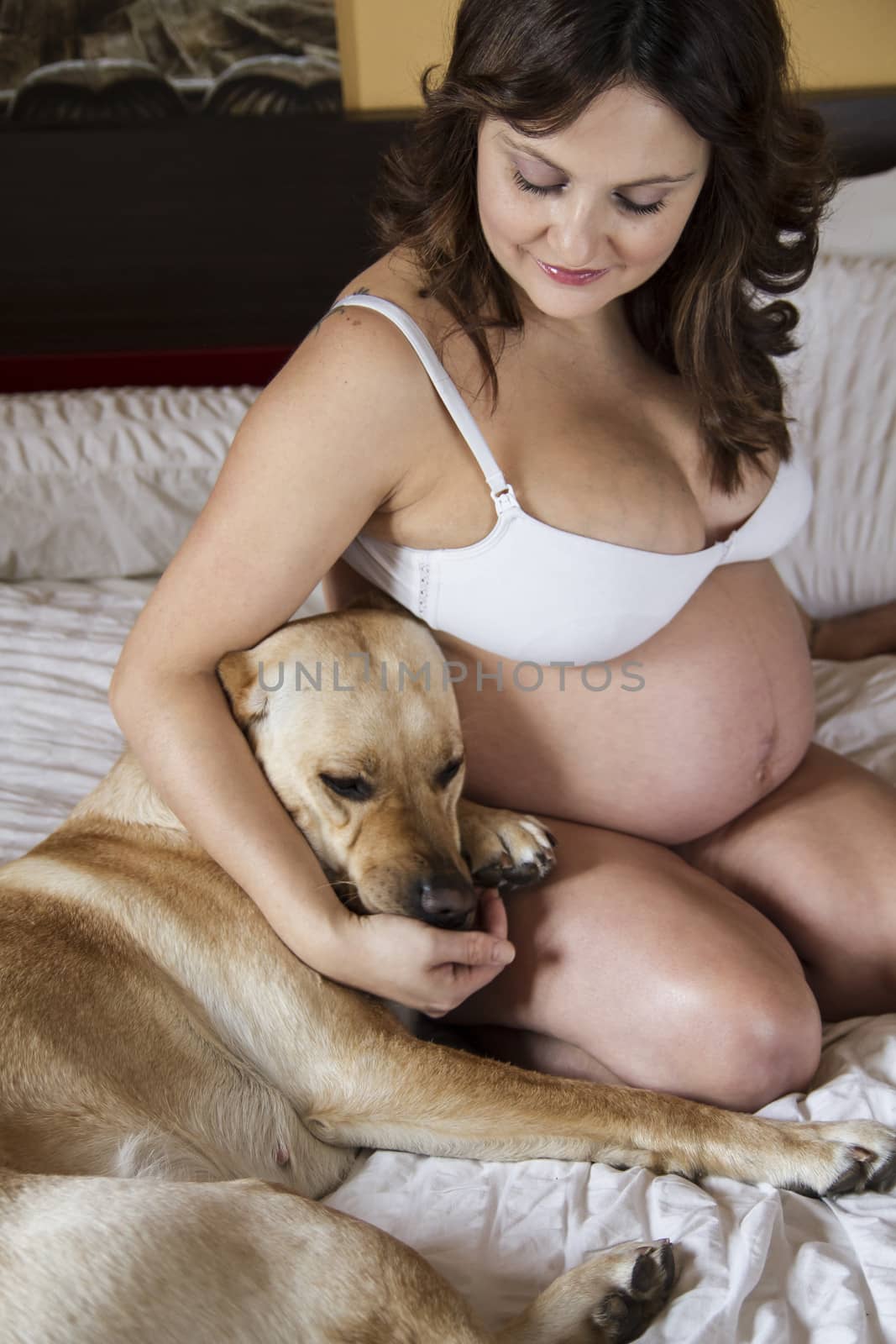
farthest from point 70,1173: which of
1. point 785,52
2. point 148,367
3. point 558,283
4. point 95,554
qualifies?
point 148,367

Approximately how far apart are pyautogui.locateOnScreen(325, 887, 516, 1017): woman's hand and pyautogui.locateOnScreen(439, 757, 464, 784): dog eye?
19 centimetres

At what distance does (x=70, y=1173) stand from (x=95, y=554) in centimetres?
169

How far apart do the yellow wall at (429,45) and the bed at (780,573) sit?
1.68ft

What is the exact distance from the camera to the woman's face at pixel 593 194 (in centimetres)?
113

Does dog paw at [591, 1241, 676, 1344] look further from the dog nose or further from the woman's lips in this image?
the woman's lips

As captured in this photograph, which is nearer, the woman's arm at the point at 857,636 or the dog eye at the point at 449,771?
the dog eye at the point at 449,771

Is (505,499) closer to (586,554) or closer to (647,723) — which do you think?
(586,554)

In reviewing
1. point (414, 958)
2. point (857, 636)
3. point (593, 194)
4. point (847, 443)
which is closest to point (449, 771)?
point (414, 958)

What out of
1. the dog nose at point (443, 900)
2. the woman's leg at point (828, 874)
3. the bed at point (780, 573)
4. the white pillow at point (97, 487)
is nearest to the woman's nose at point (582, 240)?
the dog nose at point (443, 900)

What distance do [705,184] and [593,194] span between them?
293 mm

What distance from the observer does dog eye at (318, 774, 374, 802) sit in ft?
4.35

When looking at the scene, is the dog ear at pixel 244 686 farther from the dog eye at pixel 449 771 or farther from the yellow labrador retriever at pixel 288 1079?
the dog eye at pixel 449 771

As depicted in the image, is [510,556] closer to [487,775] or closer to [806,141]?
[487,775]

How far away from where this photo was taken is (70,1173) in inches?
41.2
